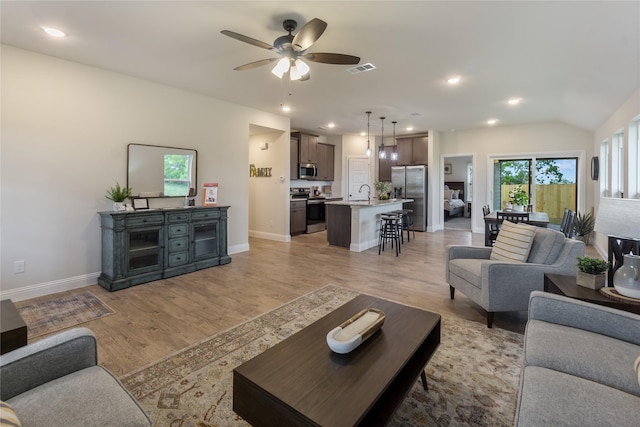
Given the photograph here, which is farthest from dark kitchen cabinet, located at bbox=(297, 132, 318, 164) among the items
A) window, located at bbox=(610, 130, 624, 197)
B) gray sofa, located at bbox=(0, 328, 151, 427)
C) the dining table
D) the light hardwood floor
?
gray sofa, located at bbox=(0, 328, 151, 427)

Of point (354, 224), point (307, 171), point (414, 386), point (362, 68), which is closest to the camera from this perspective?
point (414, 386)

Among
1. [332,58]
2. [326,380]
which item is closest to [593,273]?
[326,380]

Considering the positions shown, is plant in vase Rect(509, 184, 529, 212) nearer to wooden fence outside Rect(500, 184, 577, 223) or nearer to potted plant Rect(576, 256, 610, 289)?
wooden fence outside Rect(500, 184, 577, 223)

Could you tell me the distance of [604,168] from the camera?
5.69 metres

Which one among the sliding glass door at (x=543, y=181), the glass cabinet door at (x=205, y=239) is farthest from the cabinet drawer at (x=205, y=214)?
the sliding glass door at (x=543, y=181)

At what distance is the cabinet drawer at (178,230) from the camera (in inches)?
169

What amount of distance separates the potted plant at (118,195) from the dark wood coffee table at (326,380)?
346 cm

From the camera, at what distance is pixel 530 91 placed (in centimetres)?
466

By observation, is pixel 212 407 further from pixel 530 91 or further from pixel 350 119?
pixel 350 119

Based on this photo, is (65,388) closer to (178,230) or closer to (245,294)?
(245,294)

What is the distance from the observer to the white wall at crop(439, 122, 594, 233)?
6758 millimetres

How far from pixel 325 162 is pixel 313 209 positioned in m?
1.51

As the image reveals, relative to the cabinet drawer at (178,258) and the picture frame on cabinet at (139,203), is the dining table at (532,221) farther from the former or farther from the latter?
the picture frame on cabinet at (139,203)

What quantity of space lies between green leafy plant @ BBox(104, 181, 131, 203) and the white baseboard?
1.04 metres
